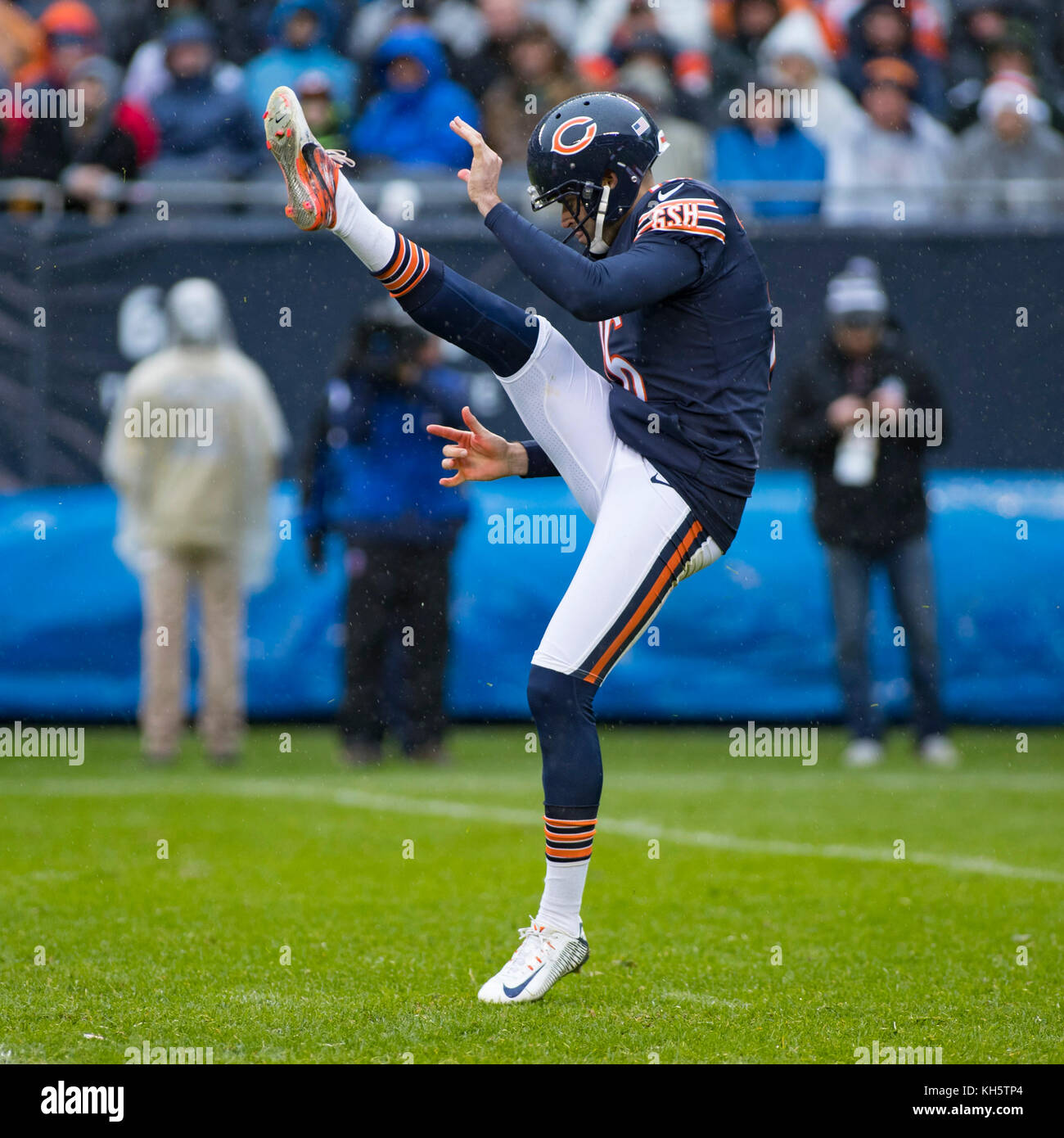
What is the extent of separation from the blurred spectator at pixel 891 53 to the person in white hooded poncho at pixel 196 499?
424cm

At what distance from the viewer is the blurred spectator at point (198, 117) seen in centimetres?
924

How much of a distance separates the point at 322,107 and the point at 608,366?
530 centimetres

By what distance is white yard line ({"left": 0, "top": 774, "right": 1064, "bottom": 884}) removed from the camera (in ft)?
20.0

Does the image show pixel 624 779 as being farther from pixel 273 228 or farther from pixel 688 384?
pixel 688 384

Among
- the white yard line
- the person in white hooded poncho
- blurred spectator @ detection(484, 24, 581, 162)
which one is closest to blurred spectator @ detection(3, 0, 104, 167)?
the person in white hooded poncho

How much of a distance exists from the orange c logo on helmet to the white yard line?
311 centimetres

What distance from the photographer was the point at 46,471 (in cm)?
897

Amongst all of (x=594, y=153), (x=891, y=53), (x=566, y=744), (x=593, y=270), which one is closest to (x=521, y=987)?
(x=566, y=744)

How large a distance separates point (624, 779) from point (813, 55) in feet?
15.9

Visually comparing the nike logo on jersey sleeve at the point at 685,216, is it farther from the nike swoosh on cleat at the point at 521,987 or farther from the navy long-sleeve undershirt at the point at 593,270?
the nike swoosh on cleat at the point at 521,987

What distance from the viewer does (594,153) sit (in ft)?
13.3

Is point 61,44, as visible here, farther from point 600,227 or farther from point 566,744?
point 566,744

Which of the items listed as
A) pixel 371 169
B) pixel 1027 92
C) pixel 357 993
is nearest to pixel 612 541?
pixel 357 993

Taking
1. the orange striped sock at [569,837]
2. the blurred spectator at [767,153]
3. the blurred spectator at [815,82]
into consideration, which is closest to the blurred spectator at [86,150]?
the blurred spectator at [767,153]
